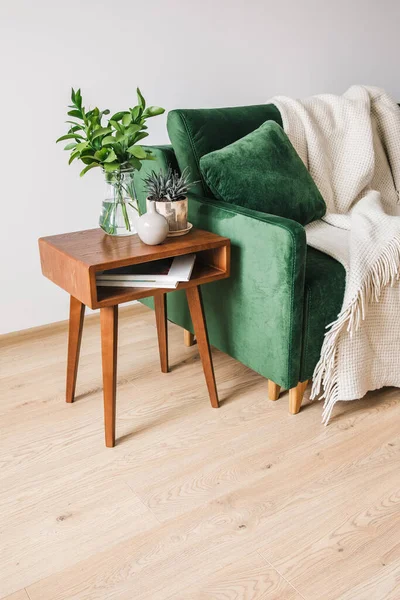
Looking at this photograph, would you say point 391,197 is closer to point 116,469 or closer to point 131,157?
point 131,157

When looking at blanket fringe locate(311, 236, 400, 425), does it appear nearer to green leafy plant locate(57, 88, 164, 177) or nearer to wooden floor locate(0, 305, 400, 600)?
wooden floor locate(0, 305, 400, 600)

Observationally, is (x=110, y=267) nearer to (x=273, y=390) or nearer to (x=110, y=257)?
(x=110, y=257)

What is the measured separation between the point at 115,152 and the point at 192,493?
0.94m

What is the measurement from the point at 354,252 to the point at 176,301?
2.14ft

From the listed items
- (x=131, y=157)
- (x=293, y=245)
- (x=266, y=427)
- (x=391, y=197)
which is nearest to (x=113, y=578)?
(x=266, y=427)

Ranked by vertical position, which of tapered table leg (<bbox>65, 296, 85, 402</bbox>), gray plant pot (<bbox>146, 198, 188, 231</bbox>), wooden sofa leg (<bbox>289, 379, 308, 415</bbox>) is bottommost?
wooden sofa leg (<bbox>289, 379, 308, 415</bbox>)

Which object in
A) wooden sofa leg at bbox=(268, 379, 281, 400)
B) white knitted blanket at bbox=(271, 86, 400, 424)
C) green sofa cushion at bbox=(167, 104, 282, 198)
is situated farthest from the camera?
green sofa cushion at bbox=(167, 104, 282, 198)

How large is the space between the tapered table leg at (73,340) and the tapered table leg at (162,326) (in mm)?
281

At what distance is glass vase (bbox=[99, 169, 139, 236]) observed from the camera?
1626 mm

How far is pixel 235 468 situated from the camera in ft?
5.06

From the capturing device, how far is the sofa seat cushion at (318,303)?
1.65 meters

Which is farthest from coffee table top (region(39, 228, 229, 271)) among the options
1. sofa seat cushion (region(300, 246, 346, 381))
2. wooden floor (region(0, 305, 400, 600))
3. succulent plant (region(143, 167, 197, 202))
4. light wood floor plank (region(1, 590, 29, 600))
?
light wood floor plank (region(1, 590, 29, 600))

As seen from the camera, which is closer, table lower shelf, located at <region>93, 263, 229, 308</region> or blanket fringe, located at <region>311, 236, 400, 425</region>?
table lower shelf, located at <region>93, 263, 229, 308</region>

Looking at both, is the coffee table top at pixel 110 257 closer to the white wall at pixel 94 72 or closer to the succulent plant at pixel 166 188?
the succulent plant at pixel 166 188
